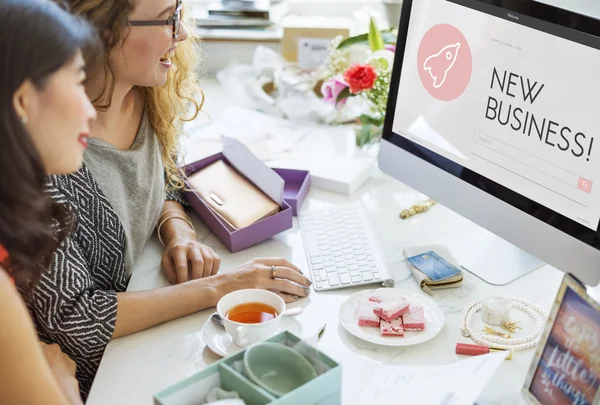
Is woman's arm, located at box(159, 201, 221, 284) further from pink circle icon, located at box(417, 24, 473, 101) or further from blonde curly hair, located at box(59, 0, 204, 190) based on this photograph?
pink circle icon, located at box(417, 24, 473, 101)

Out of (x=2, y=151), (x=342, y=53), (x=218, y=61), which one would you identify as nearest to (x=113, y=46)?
(x=2, y=151)

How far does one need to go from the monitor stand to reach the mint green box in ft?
1.70

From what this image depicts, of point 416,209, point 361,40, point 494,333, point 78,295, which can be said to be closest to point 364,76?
point 361,40

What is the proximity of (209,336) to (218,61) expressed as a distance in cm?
147

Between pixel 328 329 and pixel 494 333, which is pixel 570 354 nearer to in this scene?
pixel 494 333

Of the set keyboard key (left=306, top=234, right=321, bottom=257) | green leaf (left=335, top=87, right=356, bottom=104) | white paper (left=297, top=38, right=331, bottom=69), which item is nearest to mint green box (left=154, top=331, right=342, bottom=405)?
keyboard key (left=306, top=234, right=321, bottom=257)

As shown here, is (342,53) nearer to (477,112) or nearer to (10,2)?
(477,112)

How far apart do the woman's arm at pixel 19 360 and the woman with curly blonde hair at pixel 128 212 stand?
1.06 ft

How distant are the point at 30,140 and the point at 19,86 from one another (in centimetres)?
6

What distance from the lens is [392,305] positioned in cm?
126

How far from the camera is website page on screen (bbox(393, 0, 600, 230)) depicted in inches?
46.3

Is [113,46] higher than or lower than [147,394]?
higher

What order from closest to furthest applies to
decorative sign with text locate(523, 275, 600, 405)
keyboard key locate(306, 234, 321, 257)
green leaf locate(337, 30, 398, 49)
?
decorative sign with text locate(523, 275, 600, 405) → keyboard key locate(306, 234, 321, 257) → green leaf locate(337, 30, 398, 49)

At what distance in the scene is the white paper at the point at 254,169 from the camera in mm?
1525
